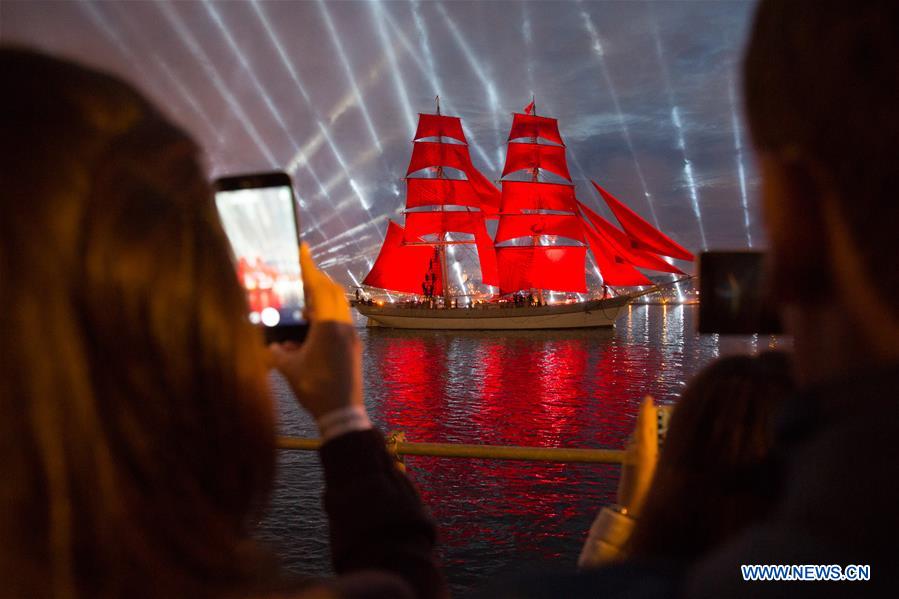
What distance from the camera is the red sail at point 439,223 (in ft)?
239

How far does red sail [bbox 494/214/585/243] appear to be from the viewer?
7025 cm

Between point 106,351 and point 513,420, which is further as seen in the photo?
point 513,420

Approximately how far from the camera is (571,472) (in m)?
16.1

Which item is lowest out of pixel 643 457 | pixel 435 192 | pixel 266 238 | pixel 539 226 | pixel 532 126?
pixel 643 457

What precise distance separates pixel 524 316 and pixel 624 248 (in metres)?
12.4

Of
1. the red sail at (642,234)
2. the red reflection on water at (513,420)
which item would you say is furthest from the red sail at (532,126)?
the red reflection on water at (513,420)

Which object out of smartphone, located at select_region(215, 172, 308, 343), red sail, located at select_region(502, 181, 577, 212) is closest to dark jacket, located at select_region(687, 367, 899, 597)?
smartphone, located at select_region(215, 172, 308, 343)

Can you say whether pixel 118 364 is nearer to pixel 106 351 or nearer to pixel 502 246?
pixel 106 351

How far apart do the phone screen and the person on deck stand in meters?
0.67

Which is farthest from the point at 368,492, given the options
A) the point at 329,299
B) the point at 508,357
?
the point at 508,357

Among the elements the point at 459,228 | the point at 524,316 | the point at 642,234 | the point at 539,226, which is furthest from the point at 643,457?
the point at 459,228

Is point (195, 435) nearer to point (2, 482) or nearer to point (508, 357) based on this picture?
point (2, 482)

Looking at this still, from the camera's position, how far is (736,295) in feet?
4.17

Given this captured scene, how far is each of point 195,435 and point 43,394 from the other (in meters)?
0.16
